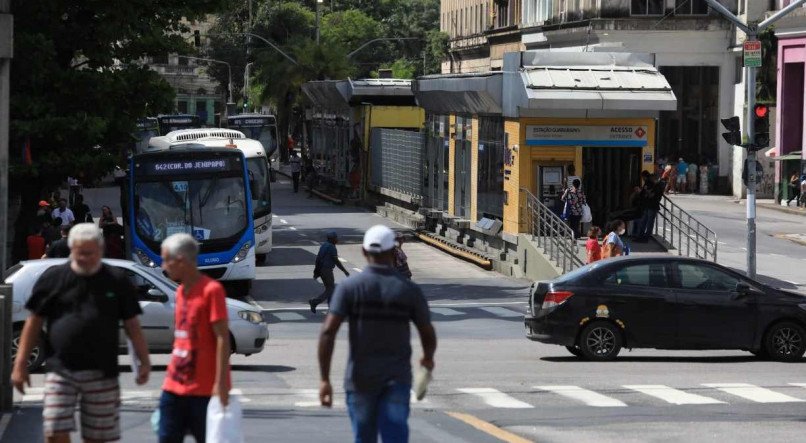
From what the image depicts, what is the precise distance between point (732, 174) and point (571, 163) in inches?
1283

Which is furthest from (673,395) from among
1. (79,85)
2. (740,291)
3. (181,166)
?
(79,85)

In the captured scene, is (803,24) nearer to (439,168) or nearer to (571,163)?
(439,168)

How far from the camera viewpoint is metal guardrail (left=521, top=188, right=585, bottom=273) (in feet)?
105

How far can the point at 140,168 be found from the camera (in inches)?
1222

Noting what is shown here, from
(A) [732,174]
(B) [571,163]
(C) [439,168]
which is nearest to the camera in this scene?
(B) [571,163]

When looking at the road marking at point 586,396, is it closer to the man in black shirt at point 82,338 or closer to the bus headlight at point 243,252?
the man in black shirt at point 82,338

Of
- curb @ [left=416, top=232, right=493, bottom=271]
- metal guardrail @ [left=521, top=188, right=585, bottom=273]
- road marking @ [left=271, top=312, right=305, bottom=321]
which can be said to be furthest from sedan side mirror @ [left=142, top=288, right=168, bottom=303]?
curb @ [left=416, top=232, right=493, bottom=271]

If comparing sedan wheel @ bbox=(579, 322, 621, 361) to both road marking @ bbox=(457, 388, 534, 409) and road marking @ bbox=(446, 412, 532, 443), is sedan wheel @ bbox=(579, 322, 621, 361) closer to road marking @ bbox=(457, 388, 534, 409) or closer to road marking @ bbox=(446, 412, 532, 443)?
road marking @ bbox=(457, 388, 534, 409)

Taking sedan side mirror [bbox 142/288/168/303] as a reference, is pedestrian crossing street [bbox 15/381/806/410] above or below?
below

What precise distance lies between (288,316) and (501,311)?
13.2ft

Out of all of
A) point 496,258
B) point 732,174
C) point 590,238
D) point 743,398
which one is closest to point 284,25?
point 732,174

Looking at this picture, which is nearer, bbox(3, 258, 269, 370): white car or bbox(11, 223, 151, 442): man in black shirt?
bbox(11, 223, 151, 442): man in black shirt

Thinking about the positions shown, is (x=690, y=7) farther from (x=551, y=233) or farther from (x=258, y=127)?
(x=551, y=233)

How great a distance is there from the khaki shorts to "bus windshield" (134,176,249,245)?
21.8 meters
